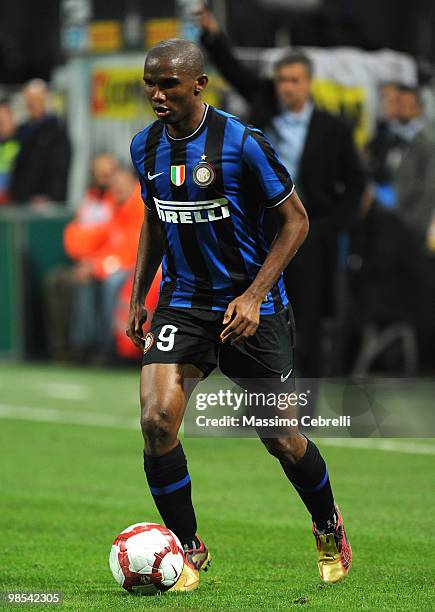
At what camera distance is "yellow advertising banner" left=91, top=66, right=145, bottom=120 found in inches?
710

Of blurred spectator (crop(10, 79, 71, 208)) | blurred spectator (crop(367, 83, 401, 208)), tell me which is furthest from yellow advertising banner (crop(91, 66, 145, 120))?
blurred spectator (crop(367, 83, 401, 208))

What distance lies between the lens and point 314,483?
659 cm

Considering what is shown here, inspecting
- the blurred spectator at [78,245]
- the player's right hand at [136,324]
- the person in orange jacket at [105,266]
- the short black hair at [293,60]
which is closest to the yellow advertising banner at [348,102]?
the person in orange jacket at [105,266]

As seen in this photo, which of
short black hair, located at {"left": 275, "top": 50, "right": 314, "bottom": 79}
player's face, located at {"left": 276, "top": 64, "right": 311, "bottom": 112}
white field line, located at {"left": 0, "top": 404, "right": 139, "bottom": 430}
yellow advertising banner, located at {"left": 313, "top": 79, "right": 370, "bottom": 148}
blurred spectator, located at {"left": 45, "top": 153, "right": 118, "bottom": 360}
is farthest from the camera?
blurred spectator, located at {"left": 45, "top": 153, "right": 118, "bottom": 360}

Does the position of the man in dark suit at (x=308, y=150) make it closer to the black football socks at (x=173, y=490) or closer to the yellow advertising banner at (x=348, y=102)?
the yellow advertising banner at (x=348, y=102)

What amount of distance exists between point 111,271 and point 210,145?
11135 mm

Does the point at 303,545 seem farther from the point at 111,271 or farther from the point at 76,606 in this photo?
the point at 111,271

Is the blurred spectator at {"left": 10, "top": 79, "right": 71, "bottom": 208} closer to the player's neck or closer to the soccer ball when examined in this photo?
the player's neck

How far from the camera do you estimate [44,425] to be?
12914 millimetres

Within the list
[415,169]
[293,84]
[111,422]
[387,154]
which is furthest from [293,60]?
→ [387,154]

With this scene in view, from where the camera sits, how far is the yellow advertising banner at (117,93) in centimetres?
1803

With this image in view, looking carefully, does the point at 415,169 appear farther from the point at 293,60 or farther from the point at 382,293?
the point at 293,60

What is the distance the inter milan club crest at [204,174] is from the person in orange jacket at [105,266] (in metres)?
10.9

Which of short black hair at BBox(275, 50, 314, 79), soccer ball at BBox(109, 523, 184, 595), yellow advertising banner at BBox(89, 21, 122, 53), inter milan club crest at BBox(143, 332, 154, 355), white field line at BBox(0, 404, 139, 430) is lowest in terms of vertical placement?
white field line at BBox(0, 404, 139, 430)
